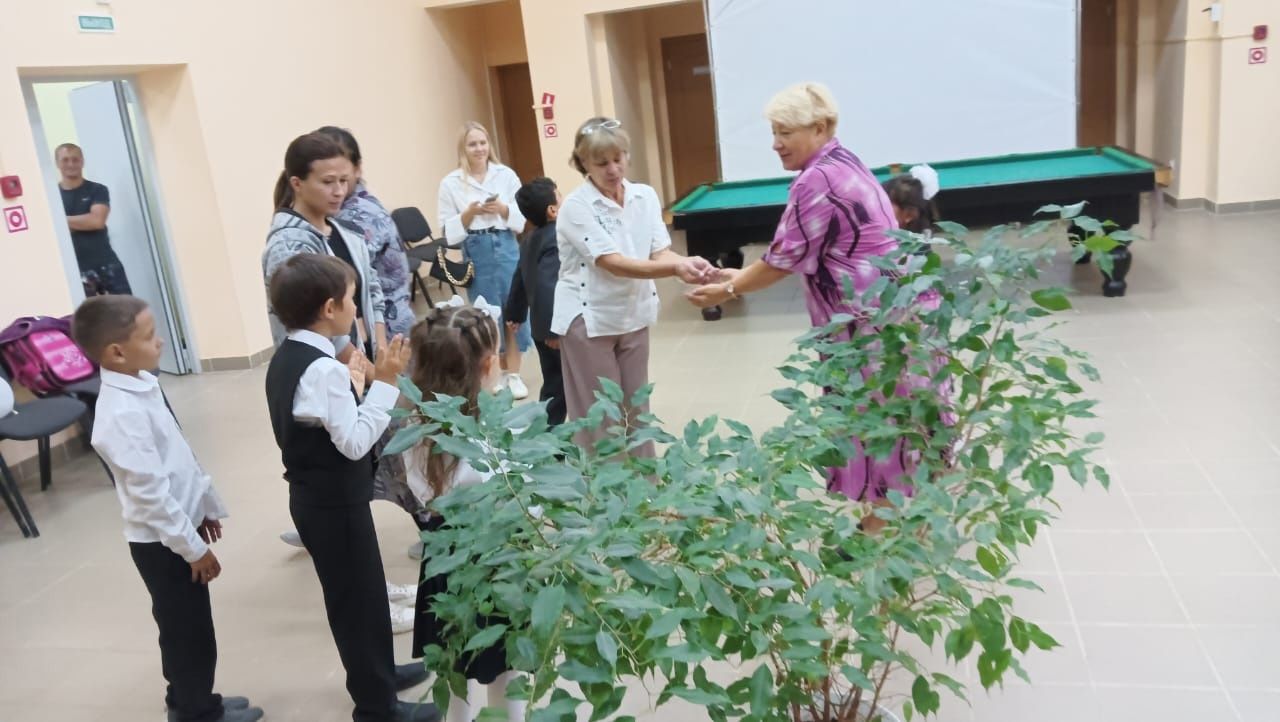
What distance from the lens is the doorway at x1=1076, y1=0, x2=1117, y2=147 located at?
427 inches

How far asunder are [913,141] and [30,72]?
6327 millimetres

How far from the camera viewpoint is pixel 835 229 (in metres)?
2.98

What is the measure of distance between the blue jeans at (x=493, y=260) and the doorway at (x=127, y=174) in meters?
2.46

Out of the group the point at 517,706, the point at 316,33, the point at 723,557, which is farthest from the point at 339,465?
the point at 316,33

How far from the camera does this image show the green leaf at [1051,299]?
1.63 meters

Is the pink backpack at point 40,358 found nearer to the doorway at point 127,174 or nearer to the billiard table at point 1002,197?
the doorway at point 127,174

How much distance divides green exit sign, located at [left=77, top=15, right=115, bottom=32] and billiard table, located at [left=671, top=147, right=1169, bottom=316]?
12.1 feet

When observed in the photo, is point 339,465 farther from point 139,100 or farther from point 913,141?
point 913,141

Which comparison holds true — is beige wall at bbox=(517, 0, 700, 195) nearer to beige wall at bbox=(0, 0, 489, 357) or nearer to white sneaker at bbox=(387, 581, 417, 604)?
beige wall at bbox=(0, 0, 489, 357)

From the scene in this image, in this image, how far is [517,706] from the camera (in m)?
2.44

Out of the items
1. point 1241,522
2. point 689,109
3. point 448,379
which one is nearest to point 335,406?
point 448,379

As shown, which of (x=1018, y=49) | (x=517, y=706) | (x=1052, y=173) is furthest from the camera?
(x=1018, y=49)

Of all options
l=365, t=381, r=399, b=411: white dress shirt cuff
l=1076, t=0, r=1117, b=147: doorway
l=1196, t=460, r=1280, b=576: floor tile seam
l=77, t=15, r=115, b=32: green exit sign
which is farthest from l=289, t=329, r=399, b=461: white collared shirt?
l=1076, t=0, r=1117, b=147: doorway

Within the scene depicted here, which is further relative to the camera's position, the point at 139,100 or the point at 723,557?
the point at 139,100
